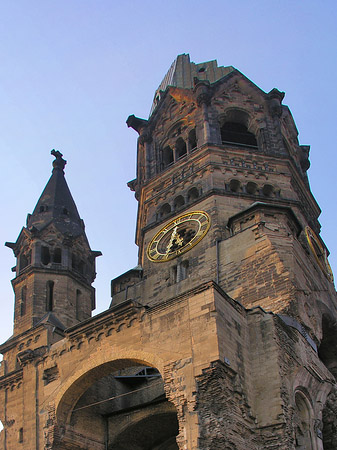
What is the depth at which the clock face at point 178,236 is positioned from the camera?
28.3 m

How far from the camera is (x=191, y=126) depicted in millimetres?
34938

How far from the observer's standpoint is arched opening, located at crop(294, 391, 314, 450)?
1991 cm

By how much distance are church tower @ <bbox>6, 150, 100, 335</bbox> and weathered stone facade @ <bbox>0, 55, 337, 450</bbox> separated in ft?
0.26

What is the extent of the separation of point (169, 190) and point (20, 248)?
8.08m

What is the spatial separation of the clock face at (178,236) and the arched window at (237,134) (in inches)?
331

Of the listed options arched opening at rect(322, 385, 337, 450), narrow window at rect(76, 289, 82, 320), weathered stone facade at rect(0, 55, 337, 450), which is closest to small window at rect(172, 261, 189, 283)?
weathered stone facade at rect(0, 55, 337, 450)

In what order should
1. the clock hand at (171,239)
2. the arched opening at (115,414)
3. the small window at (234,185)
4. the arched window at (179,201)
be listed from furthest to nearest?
the arched window at (179,201), the small window at (234,185), the clock hand at (171,239), the arched opening at (115,414)

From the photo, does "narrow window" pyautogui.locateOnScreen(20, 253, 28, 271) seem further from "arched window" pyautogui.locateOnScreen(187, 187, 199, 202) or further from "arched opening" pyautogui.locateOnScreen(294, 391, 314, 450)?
"arched opening" pyautogui.locateOnScreen(294, 391, 314, 450)

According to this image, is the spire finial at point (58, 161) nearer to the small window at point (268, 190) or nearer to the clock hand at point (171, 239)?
the clock hand at point (171, 239)

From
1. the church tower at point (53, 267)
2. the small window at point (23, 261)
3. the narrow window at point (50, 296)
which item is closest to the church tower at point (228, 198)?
the church tower at point (53, 267)

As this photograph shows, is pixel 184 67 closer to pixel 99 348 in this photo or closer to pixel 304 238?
pixel 304 238

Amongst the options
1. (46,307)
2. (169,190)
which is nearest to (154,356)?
(46,307)

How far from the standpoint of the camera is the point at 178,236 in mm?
29281

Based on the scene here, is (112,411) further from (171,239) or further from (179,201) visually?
(179,201)
